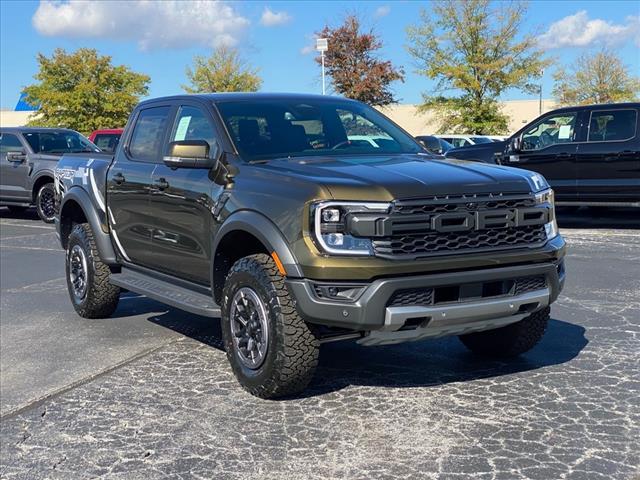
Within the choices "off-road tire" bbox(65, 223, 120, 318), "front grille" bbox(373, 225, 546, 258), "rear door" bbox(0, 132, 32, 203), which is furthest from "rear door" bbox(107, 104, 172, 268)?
"rear door" bbox(0, 132, 32, 203)

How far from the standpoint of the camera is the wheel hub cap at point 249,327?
4.51 metres

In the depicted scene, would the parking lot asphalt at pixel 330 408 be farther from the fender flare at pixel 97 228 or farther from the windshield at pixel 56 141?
the windshield at pixel 56 141

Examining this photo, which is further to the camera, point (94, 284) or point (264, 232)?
point (94, 284)

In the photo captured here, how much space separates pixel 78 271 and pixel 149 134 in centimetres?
158

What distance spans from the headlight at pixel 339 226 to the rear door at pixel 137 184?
214 centimetres

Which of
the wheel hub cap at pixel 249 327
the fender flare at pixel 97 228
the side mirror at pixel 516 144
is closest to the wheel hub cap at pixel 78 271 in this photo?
the fender flare at pixel 97 228

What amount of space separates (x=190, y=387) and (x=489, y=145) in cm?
964

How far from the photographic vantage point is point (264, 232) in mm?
4445

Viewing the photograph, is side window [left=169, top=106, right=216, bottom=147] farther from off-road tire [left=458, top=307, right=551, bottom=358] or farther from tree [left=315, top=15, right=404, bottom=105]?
tree [left=315, top=15, right=404, bottom=105]

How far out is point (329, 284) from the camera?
13.5 feet

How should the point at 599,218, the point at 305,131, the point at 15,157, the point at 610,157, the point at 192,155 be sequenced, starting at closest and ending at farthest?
the point at 192,155
the point at 305,131
the point at 610,157
the point at 599,218
the point at 15,157

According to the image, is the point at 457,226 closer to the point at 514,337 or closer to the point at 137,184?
the point at 514,337

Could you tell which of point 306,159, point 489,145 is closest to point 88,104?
point 489,145

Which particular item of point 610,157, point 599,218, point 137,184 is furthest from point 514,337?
point 599,218
